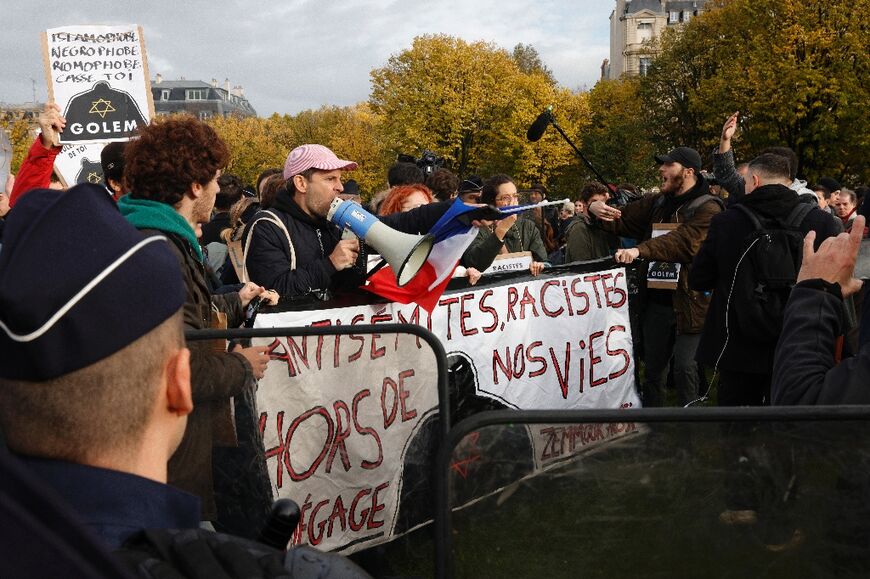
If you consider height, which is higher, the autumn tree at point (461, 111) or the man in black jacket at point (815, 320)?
the autumn tree at point (461, 111)

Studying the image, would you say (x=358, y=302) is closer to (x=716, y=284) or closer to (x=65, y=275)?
(x=716, y=284)

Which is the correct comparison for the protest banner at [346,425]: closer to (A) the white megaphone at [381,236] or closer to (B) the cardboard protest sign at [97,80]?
(A) the white megaphone at [381,236]

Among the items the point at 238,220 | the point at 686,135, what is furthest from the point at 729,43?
the point at 238,220

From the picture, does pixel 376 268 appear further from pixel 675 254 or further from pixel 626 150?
pixel 626 150

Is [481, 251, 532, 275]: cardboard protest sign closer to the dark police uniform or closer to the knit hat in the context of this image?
the knit hat

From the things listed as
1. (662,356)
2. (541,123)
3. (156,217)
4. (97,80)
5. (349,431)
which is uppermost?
(97,80)

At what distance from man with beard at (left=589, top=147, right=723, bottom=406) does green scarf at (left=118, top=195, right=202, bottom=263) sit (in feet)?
10.1

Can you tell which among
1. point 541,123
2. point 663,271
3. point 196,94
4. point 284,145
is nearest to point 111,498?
point 663,271

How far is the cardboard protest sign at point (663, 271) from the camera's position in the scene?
562 centimetres

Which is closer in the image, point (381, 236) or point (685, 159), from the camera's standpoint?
point (381, 236)

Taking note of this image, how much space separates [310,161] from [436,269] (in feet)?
2.72

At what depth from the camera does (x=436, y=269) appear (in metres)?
4.11

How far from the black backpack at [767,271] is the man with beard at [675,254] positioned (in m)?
1.01


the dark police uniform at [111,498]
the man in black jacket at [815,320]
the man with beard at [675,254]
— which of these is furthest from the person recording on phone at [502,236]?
the dark police uniform at [111,498]
